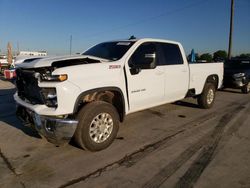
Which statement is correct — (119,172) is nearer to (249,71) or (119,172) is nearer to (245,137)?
(245,137)

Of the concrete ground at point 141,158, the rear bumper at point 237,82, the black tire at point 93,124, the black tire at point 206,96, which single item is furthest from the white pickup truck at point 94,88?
the rear bumper at point 237,82

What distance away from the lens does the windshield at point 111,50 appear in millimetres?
4782

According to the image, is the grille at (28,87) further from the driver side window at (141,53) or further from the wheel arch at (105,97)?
the driver side window at (141,53)

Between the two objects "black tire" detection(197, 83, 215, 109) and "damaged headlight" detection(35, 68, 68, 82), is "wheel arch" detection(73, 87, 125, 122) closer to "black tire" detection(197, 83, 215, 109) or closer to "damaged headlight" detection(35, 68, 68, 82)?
"damaged headlight" detection(35, 68, 68, 82)

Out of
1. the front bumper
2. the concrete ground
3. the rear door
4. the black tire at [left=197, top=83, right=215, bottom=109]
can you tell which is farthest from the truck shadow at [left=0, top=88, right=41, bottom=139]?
the black tire at [left=197, top=83, right=215, bottom=109]

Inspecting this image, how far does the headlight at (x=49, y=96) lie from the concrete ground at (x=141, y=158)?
884 millimetres

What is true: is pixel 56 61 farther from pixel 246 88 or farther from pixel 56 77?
pixel 246 88

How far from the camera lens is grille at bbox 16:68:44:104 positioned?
12.6ft

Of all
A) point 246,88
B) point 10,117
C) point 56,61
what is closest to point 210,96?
point 246,88

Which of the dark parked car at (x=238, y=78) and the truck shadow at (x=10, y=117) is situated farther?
the dark parked car at (x=238, y=78)

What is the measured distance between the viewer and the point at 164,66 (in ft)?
17.8

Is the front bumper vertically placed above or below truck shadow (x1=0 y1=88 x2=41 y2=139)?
above

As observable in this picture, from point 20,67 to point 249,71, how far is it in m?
10.4

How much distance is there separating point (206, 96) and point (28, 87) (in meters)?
5.04
